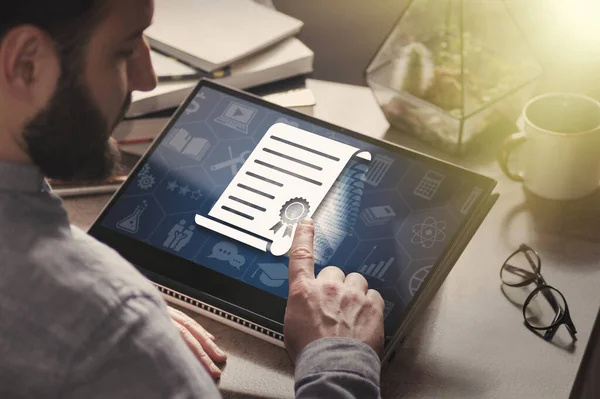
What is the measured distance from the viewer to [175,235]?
1009mm

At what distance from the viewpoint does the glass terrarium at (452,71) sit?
1160 mm

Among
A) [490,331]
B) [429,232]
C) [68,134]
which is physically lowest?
[490,331]

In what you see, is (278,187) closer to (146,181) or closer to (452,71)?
(146,181)

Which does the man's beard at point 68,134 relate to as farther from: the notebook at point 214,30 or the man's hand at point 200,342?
the notebook at point 214,30

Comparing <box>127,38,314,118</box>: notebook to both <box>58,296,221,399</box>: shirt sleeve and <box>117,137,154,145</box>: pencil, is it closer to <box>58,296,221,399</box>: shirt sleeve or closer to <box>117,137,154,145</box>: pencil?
<box>117,137,154,145</box>: pencil

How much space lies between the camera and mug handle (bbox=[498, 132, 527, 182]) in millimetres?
1085

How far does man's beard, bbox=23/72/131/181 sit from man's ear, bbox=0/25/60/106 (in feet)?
0.05

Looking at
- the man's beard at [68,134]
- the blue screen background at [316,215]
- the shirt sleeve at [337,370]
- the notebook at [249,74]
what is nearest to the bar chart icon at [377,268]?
the blue screen background at [316,215]

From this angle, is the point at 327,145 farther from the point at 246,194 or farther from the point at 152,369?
the point at 152,369

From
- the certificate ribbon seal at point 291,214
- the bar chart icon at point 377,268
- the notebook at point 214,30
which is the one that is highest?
the notebook at point 214,30

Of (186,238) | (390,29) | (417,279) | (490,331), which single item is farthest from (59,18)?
(390,29)

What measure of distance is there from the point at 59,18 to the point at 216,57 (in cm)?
52


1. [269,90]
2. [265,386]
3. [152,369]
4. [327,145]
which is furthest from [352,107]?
[152,369]

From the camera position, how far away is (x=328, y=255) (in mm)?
964
